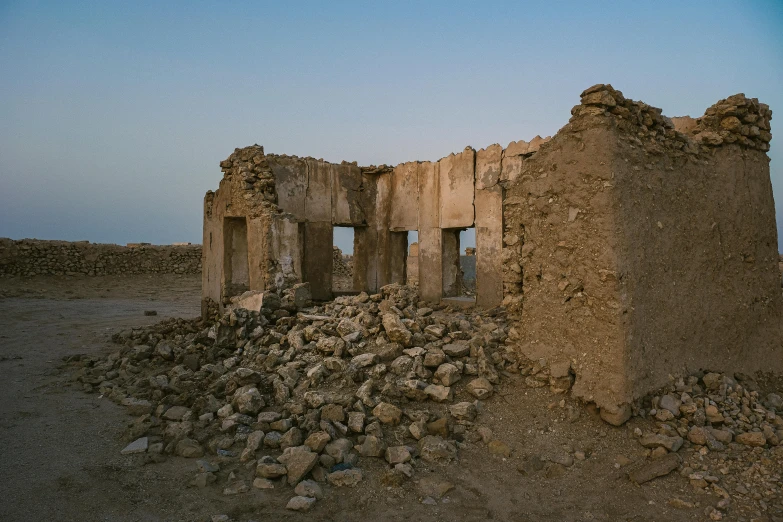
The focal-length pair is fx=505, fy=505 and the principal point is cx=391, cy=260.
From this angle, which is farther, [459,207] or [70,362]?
[459,207]

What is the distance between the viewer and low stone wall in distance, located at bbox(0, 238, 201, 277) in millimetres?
17547

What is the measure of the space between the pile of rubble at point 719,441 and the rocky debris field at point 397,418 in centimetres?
1

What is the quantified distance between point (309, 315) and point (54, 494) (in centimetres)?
356

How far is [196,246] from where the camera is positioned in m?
21.3

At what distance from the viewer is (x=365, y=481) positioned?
12.5 feet

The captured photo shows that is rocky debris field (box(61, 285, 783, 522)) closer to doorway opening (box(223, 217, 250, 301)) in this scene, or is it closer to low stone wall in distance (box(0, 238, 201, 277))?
doorway opening (box(223, 217, 250, 301))

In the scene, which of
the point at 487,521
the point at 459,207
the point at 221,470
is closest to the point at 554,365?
the point at 487,521

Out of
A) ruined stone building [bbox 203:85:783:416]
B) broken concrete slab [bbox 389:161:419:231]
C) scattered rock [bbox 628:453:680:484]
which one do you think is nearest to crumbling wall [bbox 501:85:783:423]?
ruined stone building [bbox 203:85:783:416]

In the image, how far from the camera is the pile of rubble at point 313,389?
4.04m

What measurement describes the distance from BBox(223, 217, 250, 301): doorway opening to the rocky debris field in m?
3.47

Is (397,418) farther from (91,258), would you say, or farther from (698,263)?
(91,258)

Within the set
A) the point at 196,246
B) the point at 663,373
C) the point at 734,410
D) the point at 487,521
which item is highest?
the point at 196,246

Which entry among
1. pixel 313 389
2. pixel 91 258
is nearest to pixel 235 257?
pixel 313 389

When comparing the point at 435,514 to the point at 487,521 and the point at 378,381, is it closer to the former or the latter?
the point at 487,521
